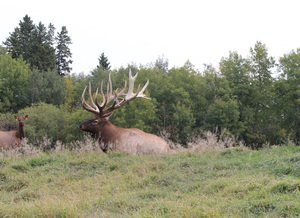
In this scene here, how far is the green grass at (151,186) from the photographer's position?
4.09 meters

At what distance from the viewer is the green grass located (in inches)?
161

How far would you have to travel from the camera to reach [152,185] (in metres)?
5.82

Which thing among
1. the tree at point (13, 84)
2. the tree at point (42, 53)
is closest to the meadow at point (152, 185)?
the tree at point (13, 84)

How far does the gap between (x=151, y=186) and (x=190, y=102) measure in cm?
3327

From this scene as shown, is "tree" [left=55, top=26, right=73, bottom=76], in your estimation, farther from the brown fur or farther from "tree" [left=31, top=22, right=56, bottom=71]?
the brown fur

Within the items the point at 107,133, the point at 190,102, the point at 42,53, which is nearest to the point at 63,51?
the point at 42,53

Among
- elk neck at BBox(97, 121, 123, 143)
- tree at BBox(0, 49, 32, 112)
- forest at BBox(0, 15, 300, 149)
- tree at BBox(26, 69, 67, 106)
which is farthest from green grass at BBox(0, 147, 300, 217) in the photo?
tree at BBox(0, 49, 32, 112)

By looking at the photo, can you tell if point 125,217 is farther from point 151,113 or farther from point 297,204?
point 151,113

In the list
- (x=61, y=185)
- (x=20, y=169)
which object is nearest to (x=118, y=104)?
(x=20, y=169)

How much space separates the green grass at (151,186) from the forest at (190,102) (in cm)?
2030

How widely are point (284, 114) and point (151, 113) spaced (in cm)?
1583

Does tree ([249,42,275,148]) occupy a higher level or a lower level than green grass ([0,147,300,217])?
higher

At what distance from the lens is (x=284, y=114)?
36.1m

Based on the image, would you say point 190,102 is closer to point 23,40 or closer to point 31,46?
point 31,46
